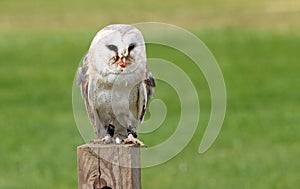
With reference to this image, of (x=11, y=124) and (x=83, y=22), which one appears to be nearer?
(x=11, y=124)

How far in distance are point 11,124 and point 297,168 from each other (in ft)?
21.5

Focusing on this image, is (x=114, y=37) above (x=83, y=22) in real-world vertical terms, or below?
below

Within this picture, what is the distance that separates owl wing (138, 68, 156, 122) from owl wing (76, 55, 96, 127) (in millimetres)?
309

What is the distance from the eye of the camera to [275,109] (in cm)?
2092

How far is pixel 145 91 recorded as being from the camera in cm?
708

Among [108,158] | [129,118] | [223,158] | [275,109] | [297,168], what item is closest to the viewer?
[108,158]

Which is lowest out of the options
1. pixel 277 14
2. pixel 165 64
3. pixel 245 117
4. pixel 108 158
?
pixel 108 158

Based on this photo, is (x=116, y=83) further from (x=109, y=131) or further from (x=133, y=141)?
(x=109, y=131)

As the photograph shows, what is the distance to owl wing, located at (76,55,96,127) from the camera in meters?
7.03

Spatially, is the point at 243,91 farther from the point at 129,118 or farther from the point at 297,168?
the point at 129,118

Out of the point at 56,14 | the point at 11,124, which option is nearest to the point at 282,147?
the point at 11,124

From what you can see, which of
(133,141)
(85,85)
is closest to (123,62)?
(133,141)

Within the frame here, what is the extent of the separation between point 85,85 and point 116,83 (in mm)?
411

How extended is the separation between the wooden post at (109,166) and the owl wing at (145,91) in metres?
0.69
